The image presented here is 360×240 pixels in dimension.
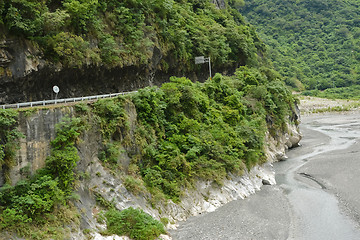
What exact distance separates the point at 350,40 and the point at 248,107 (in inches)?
5061

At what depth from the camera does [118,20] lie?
29.8m

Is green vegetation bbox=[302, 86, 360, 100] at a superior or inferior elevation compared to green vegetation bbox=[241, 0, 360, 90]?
inferior

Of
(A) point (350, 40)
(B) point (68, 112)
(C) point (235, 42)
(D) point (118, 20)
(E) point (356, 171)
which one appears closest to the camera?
(B) point (68, 112)

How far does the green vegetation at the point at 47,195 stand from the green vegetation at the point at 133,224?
238cm

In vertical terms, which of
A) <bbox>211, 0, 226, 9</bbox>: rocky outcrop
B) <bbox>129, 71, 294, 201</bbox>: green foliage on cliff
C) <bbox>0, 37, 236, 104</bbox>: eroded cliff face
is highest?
<bbox>211, 0, 226, 9</bbox>: rocky outcrop

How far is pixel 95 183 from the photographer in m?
19.2

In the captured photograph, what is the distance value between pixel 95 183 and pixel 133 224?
10.5ft

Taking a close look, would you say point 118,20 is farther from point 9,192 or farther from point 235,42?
point 235,42

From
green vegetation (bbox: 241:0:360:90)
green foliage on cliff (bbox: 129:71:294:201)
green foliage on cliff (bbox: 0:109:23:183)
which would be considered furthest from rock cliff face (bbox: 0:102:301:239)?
green vegetation (bbox: 241:0:360:90)

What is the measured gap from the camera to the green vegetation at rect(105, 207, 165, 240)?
17.8 meters

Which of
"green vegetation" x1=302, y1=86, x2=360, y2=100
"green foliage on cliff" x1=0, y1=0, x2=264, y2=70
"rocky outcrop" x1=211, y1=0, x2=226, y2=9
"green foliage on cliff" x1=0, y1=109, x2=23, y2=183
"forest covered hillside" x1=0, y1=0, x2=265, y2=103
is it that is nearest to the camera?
"green foliage on cliff" x1=0, y1=109, x2=23, y2=183

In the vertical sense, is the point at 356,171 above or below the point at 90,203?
below

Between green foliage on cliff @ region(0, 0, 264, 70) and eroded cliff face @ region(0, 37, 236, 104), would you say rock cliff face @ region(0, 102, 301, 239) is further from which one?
green foliage on cliff @ region(0, 0, 264, 70)

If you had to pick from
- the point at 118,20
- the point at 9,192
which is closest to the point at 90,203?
the point at 9,192
